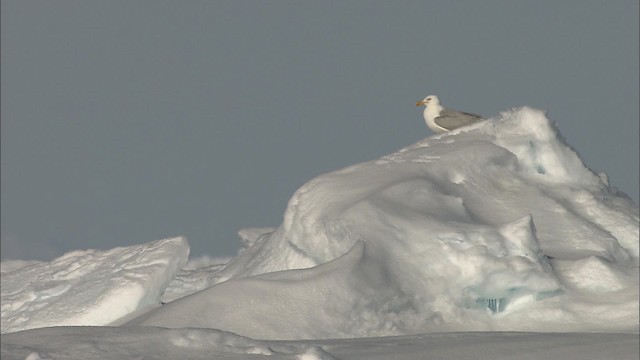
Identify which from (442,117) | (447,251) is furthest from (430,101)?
(447,251)

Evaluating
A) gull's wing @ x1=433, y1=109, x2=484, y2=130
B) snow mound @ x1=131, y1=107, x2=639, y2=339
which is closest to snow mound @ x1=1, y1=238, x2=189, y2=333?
snow mound @ x1=131, y1=107, x2=639, y2=339

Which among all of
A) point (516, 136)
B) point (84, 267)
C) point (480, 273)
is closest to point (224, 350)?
point (480, 273)

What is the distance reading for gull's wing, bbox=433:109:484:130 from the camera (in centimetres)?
1794

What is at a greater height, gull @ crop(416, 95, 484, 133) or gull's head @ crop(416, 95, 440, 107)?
gull's head @ crop(416, 95, 440, 107)

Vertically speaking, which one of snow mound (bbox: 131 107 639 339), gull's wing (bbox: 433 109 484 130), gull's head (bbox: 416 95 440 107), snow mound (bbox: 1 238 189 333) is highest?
gull's head (bbox: 416 95 440 107)

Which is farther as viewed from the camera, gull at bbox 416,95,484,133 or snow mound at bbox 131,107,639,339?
gull at bbox 416,95,484,133

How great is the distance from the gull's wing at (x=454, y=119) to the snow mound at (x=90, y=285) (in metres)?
4.57

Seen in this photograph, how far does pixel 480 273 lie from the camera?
13070mm

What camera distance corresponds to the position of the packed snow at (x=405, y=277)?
10.0 m

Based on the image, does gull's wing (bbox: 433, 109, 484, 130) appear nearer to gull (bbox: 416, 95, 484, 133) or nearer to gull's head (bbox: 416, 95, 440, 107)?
gull (bbox: 416, 95, 484, 133)

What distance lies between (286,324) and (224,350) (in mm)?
2539

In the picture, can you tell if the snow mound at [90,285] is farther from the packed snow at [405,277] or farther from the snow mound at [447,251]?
the snow mound at [447,251]

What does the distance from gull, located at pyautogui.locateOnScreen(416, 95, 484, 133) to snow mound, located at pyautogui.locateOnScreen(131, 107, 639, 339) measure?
4.92 ft

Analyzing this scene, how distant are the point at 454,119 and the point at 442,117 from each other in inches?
11.2
